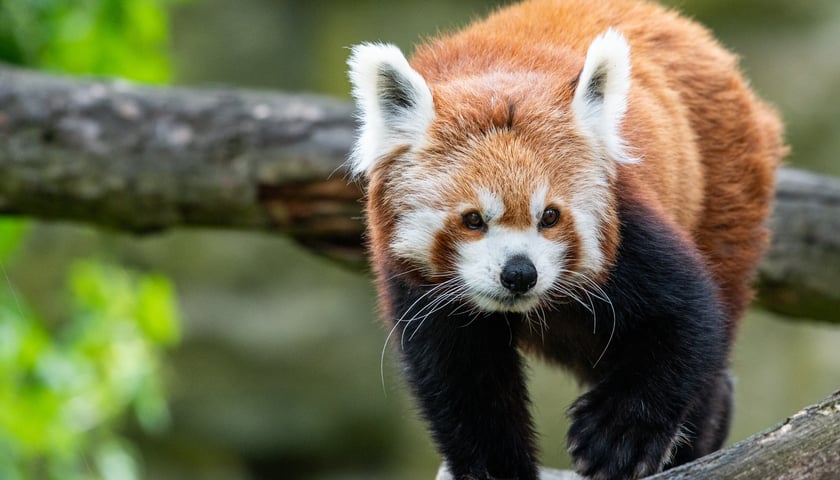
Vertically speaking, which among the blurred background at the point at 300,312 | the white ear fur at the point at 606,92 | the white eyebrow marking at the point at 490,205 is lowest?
the blurred background at the point at 300,312

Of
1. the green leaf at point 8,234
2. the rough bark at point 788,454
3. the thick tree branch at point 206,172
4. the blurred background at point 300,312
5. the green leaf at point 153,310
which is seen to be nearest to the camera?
the rough bark at point 788,454

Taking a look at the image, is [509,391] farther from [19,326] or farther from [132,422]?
[132,422]

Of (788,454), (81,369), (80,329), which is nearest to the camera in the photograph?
(788,454)

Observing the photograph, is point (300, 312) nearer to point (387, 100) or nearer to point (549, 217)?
point (387, 100)

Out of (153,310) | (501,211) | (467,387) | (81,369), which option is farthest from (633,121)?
(81,369)

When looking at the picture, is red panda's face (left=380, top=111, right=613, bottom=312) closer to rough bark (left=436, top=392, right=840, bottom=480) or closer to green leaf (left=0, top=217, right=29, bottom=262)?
rough bark (left=436, top=392, right=840, bottom=480)

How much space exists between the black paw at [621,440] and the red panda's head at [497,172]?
17.2 inches

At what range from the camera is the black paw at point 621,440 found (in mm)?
3238

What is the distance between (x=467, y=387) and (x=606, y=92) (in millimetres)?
1130

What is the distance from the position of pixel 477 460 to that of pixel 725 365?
43.9 inches

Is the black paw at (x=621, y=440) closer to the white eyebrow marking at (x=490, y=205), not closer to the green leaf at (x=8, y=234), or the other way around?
the white eyebrow marking at (x=490, y=205)

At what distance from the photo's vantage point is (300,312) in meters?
9.25

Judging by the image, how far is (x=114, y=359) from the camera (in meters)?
5.95

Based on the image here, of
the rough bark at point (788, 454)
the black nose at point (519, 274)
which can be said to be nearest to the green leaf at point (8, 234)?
the black nose at point (519, 274)
